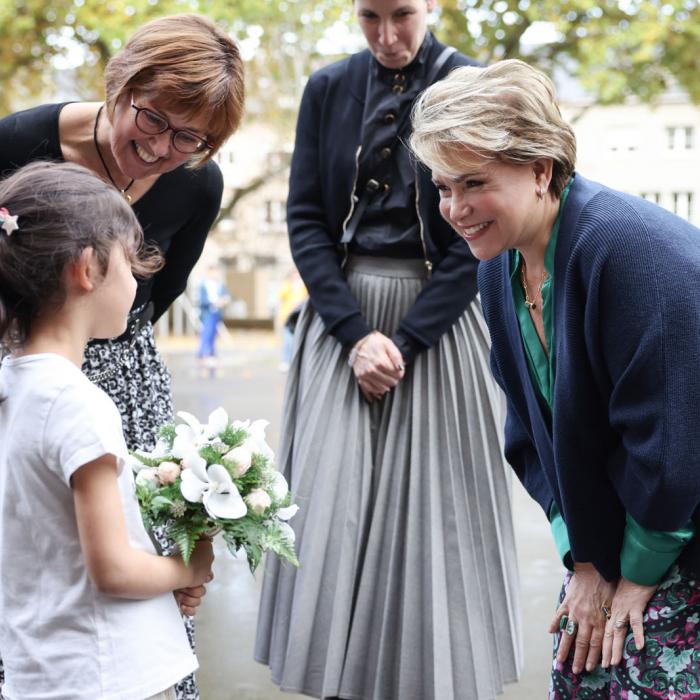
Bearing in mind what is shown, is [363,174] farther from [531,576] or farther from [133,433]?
[531,576]

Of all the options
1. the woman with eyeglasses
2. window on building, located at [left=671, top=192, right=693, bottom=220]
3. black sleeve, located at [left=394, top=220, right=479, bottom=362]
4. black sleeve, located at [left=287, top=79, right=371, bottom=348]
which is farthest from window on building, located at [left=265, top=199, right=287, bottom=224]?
the woman with eyeglasses

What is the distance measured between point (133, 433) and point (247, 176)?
3936 centimetres

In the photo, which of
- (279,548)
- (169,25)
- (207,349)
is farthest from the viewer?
(207,349)

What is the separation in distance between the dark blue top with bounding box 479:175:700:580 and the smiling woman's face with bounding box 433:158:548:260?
0.29 ft

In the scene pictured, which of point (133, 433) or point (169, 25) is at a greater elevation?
point (169, 25)

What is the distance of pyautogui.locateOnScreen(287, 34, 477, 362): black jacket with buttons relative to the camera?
312 cm

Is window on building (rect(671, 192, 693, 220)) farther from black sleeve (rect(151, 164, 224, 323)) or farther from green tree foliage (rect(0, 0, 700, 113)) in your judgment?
black sleeve (rect(151, 164, 224, 323))

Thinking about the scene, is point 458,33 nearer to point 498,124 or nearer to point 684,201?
point 498,124

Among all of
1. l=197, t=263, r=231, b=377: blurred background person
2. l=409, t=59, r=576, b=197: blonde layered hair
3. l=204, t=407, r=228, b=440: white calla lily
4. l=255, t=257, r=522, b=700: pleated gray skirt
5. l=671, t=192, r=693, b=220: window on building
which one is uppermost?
l=409, t=59, r=576, b=197: blonde layered hair

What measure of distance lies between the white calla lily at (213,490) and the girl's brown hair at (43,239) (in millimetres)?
400

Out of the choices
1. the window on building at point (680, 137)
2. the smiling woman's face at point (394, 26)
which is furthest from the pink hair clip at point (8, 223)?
the window on building at point (680, 137)

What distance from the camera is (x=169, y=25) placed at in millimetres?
2514

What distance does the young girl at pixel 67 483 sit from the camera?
5.84 ft

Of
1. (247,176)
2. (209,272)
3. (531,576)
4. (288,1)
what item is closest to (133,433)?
(531,576)
